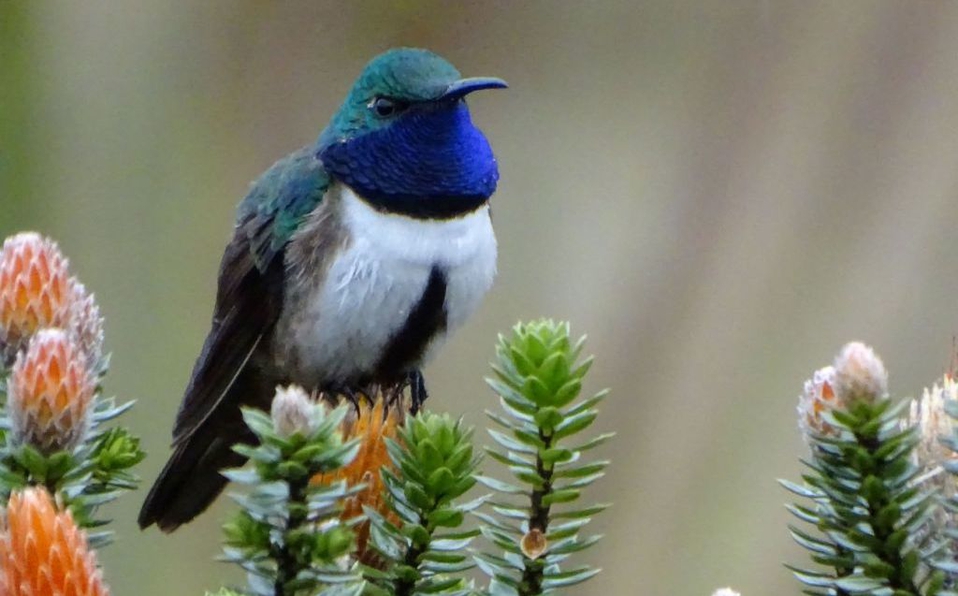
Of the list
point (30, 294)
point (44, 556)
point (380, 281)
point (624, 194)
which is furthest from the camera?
point (624, 194)

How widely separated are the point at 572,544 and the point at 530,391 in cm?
9

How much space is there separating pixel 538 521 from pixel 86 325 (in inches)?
14.2

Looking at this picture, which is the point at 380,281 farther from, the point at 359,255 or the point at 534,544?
the point at 534,544

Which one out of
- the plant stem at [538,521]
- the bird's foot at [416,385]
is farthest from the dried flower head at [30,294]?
the bird's foot at [416,385]

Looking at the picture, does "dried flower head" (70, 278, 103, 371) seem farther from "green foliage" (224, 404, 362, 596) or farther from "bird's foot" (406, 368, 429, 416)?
"bird's foot" (406, 368, 429, 416)

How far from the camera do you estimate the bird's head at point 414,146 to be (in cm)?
167

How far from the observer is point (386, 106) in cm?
173

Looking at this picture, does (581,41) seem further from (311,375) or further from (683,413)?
(311,375)

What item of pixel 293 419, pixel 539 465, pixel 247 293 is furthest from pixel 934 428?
pixel 247 293

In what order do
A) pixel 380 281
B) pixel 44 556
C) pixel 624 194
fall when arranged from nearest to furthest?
1. pixel 44 556
2. pixel 380 281
3. pixel 624 194

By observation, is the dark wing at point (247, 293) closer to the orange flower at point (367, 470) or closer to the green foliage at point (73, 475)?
the orange flower at point (367, 470)

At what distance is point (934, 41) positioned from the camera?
79.9 inches

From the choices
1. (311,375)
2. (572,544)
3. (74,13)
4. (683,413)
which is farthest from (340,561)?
(74,13)

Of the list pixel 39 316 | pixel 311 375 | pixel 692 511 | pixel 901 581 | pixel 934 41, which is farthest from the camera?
pixel 692 511
